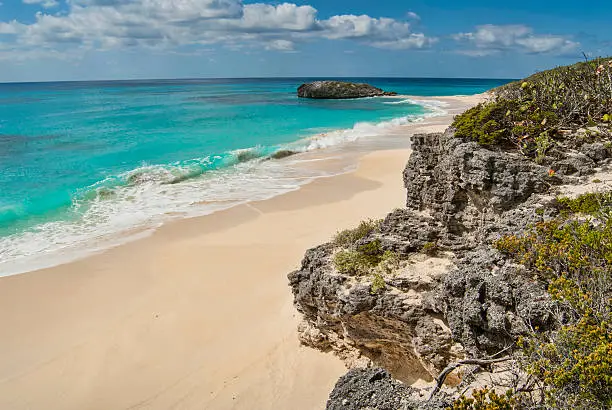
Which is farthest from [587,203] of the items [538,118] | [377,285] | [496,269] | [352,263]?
[352,263]

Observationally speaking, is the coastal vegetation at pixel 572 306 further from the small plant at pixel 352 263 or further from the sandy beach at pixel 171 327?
the sandy beach at pixel 171 327

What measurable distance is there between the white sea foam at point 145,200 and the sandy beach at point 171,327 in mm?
1305

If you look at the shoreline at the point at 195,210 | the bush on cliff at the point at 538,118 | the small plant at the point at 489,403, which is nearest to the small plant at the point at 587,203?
the bush on cliff at the point at 538,118

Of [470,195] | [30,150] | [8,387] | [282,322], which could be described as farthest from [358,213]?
[30,150]

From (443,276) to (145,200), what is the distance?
17.1 meters

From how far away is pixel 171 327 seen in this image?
33.5 ft

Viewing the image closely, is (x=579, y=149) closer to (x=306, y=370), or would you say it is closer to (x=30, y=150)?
(x=306, y=370)

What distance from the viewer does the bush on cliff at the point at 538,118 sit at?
8.52m

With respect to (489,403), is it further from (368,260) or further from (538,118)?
(538,118)

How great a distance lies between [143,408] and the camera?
8148 millimetres

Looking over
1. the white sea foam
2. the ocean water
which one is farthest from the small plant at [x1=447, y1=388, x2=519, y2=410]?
the ocean water

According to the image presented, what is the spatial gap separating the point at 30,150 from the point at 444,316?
37714 mm

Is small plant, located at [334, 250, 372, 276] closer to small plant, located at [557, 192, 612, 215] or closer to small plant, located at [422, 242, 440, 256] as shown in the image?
small plant, located at [422, 242, 440, 256]

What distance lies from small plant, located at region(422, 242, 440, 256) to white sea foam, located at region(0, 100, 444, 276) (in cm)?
1169
